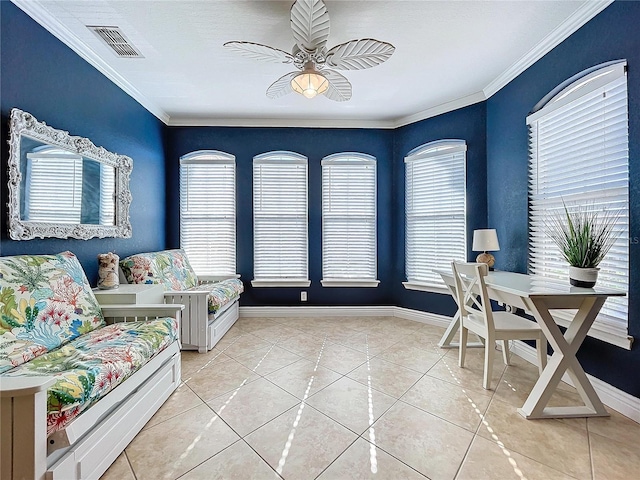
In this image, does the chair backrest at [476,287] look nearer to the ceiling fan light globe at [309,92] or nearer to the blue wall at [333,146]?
the blue wall at [333,146]

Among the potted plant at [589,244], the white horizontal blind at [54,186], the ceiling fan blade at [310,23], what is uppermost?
the ceiling fan blade at [310,23]

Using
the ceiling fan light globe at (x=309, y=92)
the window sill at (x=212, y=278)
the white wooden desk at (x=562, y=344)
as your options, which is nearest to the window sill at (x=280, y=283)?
the window sill at (x=212, y=278)

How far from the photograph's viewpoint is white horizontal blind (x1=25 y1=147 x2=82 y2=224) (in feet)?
6.68

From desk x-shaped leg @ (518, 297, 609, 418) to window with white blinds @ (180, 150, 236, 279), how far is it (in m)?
3.45

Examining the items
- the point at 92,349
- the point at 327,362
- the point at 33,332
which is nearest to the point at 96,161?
the point at 33,332

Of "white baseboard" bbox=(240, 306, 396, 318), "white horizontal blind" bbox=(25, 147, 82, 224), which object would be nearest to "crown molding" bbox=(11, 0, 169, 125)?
"white horizontal blind" bbox=(25, 147, 82, 224)

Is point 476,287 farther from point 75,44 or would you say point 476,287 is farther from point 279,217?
point 75,44

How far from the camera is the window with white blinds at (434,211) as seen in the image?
11.5 feet

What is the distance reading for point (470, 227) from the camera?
3.41 meters

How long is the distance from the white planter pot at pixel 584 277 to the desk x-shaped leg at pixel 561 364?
169 millimetres

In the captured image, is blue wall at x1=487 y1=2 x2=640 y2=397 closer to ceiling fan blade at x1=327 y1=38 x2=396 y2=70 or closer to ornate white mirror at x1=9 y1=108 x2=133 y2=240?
ceiling fan blade at x1=327 y1=38 x2=396 y2=70

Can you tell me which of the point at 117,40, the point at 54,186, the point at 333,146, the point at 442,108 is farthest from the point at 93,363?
the point at 442,108

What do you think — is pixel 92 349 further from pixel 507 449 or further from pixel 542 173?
pixel 542 173

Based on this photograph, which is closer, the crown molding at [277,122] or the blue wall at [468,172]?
the blue wall at [468,172]
